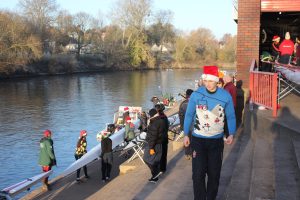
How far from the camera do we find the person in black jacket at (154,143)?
7.90 m

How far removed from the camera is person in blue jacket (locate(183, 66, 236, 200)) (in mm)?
4789

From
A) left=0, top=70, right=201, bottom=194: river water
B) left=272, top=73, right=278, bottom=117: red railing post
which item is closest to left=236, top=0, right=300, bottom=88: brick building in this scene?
left=272, top=73, right=278, bottom=117: red railing post

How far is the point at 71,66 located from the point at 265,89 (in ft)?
229

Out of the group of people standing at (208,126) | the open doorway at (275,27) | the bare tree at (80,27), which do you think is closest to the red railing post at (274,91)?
the group of people standing at (208,126)

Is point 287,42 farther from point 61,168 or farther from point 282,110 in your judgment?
point 61,168

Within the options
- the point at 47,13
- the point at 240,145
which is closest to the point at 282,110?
the point at 240,145

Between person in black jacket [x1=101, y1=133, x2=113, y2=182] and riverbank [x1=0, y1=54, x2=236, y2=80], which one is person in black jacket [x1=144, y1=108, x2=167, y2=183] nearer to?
person in black jacket [x1=101, y1=133, x2=113, y2=182]

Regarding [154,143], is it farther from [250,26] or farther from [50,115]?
[50,115]

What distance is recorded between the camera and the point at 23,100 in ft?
137

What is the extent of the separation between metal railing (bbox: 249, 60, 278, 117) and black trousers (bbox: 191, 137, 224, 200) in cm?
474

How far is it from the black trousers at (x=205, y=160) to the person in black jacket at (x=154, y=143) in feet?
9.57

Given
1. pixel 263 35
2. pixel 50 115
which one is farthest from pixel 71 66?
pixel 263 35

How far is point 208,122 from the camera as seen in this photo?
4.79 m

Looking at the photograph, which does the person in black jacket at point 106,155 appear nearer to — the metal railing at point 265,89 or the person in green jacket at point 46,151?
the person in green jacket at point 46,151
